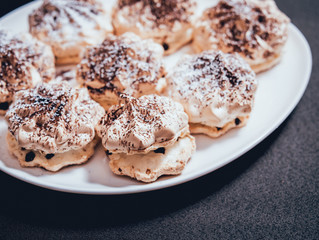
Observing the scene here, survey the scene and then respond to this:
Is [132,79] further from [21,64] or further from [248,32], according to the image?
[248,32]

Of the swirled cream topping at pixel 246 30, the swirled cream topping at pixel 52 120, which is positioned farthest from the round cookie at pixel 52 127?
the swirled cream topping at pixel 246 30

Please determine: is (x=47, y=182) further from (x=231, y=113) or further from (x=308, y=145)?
(x=308, y=145)

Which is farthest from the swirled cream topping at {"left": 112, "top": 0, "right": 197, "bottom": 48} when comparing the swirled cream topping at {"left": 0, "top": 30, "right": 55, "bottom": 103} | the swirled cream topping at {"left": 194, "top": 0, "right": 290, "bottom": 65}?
the swirled cream topping at {"left": 0, "top": 30, "right": 55, "bottom": 103}

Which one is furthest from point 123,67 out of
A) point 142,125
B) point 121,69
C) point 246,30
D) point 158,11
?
point 246,30

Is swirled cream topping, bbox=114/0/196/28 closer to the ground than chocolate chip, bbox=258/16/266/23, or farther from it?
farther from it

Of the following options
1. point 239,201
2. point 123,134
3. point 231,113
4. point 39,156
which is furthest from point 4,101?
point 239,201

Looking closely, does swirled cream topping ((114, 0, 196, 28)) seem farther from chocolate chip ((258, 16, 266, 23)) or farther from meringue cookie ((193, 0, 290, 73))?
chocolate chip ((258, 16, 266, 23))
